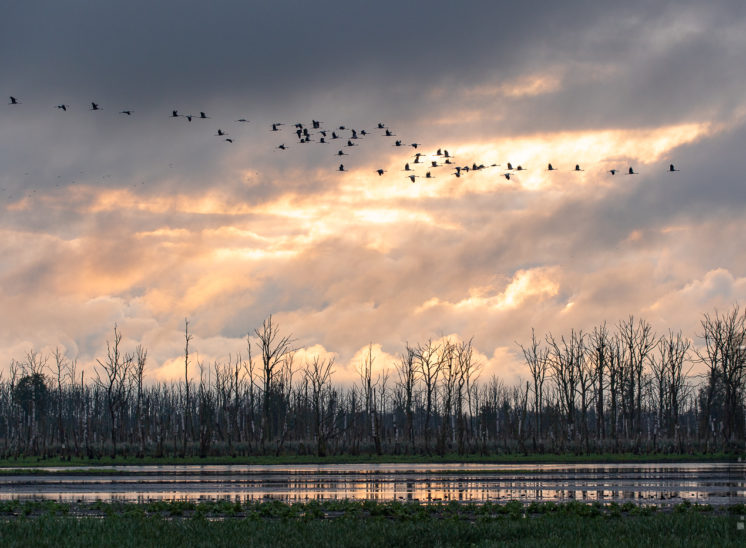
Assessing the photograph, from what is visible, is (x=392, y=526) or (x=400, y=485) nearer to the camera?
(x=392, y=526)

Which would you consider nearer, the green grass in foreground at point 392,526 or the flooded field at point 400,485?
the green grass in foreground at point 392,526

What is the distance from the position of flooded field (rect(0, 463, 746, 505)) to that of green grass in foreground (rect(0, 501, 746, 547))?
4258 mm

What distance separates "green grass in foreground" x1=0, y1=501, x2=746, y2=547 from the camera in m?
16.5

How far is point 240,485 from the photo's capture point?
3212 centimetres

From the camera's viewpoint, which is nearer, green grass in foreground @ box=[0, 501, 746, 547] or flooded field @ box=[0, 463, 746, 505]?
green grass in foreground @ box=[0, 501, 746, 547]

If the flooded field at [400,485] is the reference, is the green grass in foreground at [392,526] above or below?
above

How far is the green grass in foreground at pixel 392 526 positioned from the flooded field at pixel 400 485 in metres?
4.26

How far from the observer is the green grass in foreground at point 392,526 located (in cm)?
1645

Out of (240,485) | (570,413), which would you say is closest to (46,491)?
(240,485)

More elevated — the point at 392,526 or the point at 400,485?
the point at 392,526

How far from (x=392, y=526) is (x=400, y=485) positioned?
13825mm

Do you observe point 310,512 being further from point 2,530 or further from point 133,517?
point 2,530

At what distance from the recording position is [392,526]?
702 inches

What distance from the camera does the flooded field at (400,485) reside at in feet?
87.2
